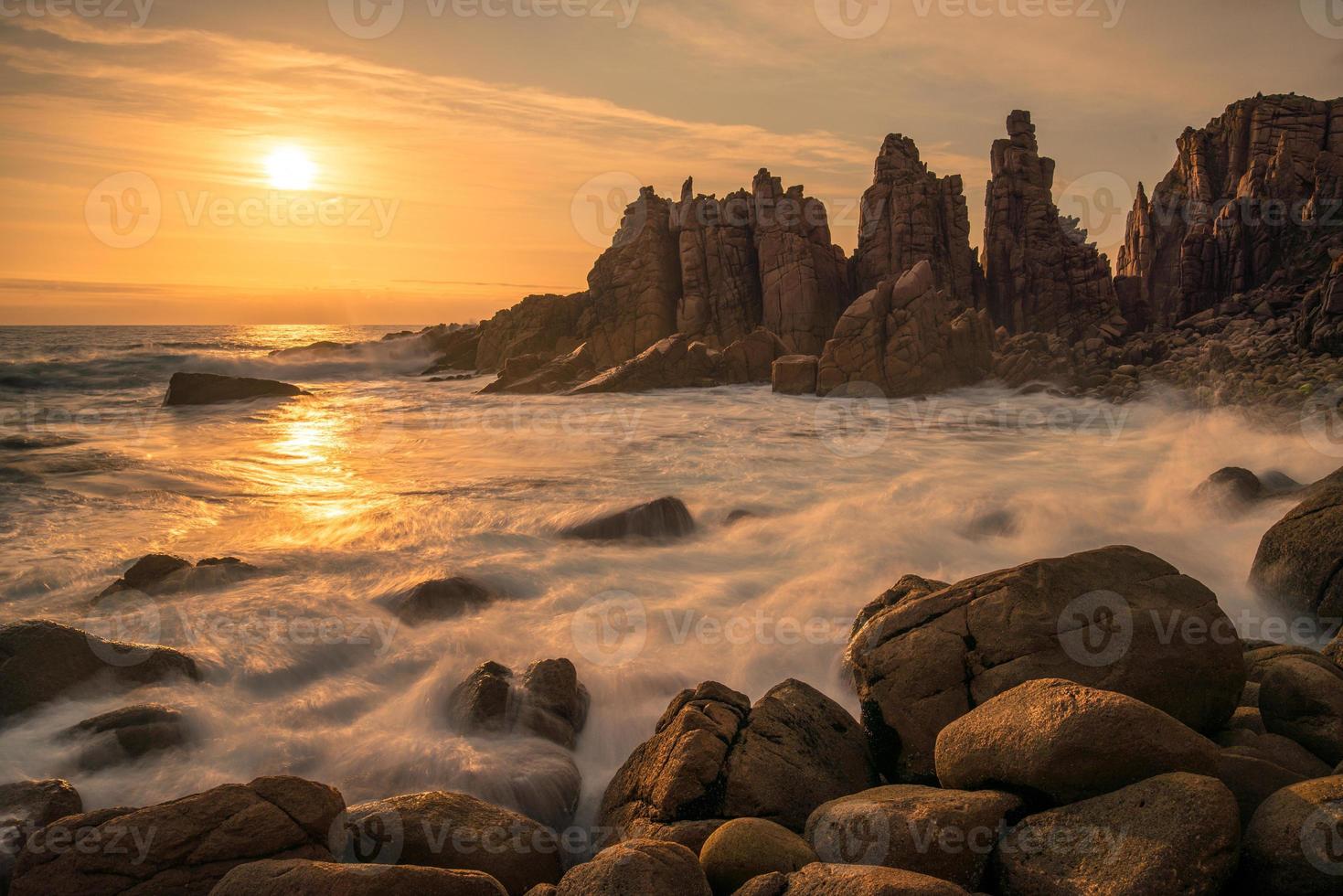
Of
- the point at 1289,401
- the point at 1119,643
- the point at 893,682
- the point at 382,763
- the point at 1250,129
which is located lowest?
the point at 382,763

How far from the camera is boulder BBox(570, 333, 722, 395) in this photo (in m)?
35.6

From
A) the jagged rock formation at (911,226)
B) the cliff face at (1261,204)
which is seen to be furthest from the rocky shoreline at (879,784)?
the jagged rock formation at (911,226)

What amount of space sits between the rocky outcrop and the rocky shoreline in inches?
1018

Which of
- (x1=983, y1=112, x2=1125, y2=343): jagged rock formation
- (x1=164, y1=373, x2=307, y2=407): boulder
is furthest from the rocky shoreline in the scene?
(x1=983, y1=112, x2=1125, y2=343): jagged rock formation

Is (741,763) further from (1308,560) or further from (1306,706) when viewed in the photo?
(1308,560)

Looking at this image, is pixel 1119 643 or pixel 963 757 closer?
pixel 963 757

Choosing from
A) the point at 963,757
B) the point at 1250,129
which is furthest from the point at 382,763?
the point at 1250,129

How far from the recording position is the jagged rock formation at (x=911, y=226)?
49219mm

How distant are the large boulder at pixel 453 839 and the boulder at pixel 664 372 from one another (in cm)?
3060

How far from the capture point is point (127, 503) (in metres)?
14.4

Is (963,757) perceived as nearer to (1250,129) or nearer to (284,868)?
(284,868)

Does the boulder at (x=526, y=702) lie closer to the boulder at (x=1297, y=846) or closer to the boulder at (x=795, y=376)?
the boulder at (x=1297, y=846)

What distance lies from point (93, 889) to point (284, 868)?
114 cm

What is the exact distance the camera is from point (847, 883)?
3.47 m
